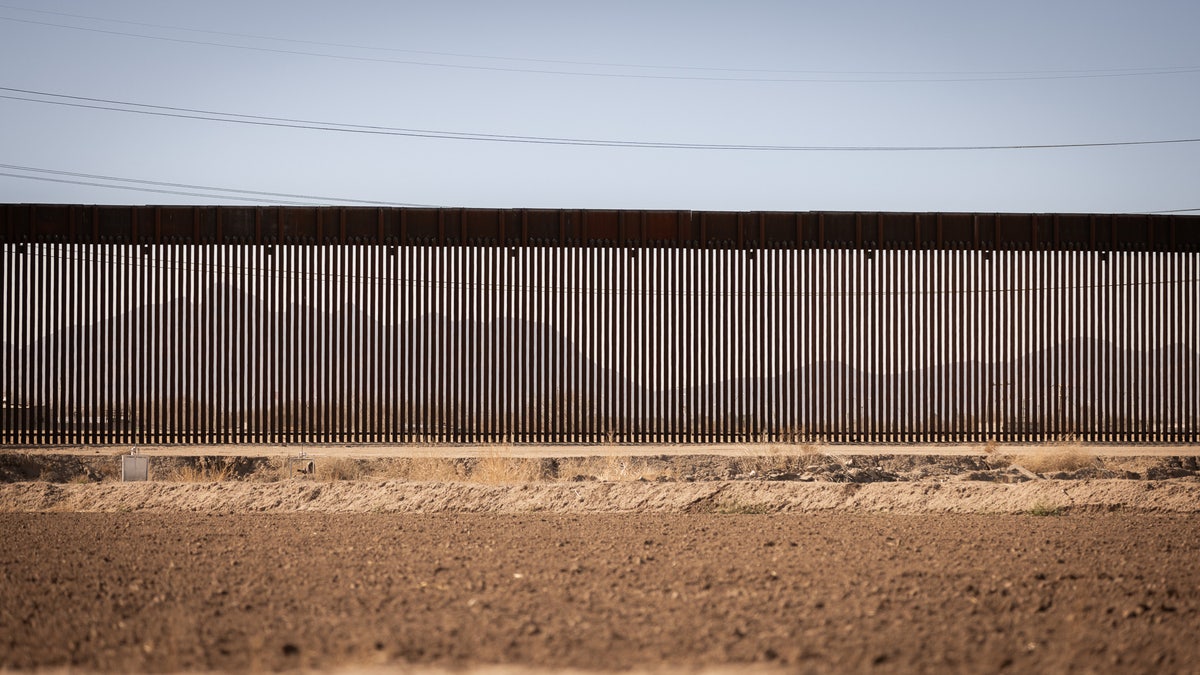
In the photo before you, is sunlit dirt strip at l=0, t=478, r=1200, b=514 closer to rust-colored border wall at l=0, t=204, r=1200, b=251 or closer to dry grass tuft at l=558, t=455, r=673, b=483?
dry grass tuft at l=558, t=455, r=673, b=483

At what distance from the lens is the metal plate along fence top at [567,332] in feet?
51.0

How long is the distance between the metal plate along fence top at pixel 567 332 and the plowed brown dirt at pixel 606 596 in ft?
19.5

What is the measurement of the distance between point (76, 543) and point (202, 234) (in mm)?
7823

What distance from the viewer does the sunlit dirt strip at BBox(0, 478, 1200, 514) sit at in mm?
11320

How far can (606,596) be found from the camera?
6363mm

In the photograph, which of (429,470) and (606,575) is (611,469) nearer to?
(429,470)

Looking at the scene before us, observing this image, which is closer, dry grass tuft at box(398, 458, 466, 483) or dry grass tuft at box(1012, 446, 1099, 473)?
dry grass tuft at box(398, 458, 466, 483)

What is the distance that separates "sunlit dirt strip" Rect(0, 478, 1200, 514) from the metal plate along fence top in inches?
137

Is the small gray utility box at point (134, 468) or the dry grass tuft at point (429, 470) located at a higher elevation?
the small gray utility box at point (134, 468)

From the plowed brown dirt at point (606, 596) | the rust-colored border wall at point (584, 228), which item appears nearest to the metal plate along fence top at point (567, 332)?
the rust-colored border wall at point (584, 228)

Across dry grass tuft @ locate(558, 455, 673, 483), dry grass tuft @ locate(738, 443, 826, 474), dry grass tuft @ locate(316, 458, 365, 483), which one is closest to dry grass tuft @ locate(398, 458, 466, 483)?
dry grass tuft @ locate(316, 458, 365, 483)

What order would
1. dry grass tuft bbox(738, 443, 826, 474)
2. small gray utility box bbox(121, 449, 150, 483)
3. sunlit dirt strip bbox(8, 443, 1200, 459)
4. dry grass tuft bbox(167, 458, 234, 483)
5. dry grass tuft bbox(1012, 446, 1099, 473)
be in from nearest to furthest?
1. small gray utility box bbox(121, 449, 150, 483)
2. dry grass tuft bbox(167, 458, 234, 483)
3. dry grass tuft bbox(738, 443, 826, 474)
4. dry grass tuft bbox(1012, 446, 1099, 473)
5. sunlit dirt strip bbox(8, 443, 1200, 459)

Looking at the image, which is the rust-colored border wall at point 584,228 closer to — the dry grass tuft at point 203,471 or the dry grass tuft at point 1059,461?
the dry grass tuft at point 1059,461

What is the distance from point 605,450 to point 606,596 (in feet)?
30.7
